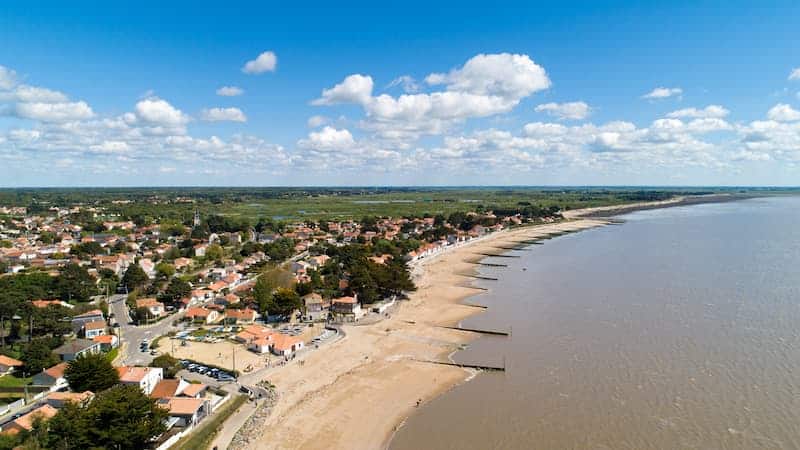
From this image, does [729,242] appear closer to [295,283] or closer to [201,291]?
[295,283]

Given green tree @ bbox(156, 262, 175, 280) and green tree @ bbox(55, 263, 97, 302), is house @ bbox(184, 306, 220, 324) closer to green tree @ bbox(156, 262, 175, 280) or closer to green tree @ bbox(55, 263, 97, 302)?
green tree @ bbox(55, 263, 97, 302)

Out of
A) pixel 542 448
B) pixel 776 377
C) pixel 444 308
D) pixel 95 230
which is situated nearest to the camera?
pixel 542 448

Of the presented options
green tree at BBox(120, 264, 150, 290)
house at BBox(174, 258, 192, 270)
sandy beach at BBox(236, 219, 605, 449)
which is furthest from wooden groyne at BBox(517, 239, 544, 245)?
green tree at BBox(120, 264, 150, 290)

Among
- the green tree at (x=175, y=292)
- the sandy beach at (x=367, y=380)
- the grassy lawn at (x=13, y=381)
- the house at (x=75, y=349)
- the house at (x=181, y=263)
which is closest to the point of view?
the sandy beach at (x=367, y=380)

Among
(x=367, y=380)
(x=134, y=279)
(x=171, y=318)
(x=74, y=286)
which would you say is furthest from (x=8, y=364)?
(x=134, y=279)

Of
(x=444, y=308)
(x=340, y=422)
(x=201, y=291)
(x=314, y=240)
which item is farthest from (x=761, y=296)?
(x=314, y=240)

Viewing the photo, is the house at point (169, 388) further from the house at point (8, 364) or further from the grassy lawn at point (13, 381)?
the house at point (8, 364)

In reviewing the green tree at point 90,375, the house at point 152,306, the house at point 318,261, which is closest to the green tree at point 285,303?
the house at point 152,306
